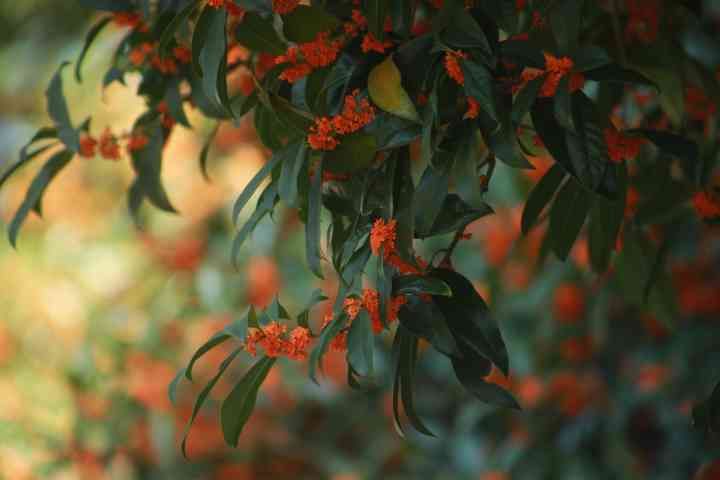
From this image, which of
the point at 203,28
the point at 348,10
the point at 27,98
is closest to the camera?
the point at 203,28

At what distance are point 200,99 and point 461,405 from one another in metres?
1.68

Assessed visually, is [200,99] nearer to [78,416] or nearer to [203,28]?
[203,28]

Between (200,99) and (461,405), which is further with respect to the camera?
(461,405)

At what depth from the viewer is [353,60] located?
791 millimetres

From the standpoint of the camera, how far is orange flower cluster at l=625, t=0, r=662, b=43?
3.48 feet

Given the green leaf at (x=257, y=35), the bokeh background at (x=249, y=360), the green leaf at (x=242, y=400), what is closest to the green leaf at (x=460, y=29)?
the green leaf at (x=257, y=35)

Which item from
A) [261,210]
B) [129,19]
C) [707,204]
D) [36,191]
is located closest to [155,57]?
[129,19]

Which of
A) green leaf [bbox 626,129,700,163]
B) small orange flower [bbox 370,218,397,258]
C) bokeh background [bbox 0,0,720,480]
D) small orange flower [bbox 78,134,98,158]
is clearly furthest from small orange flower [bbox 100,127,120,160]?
bokeh background [bbox 0,0,720,480]

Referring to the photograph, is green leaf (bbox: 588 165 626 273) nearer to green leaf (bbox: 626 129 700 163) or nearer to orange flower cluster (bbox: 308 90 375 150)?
green leaf (bbox: 626 129 700 163)

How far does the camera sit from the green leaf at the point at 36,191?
928 millimetres

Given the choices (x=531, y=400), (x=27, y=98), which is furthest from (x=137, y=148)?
(x=27, y=98)

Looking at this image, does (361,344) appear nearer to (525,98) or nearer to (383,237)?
(383,237)

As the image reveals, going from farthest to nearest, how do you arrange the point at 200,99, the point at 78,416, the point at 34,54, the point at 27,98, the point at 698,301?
1. the point at 27,98
2. the point at 34,54
3. the point at 78,416
4. the point at 698,301
5. the point at 200,99

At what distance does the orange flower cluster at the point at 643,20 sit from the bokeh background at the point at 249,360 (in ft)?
2.36
